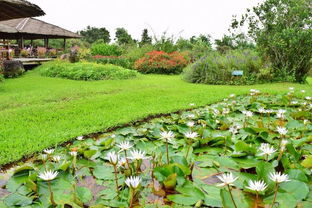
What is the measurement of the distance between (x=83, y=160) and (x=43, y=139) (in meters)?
0.71

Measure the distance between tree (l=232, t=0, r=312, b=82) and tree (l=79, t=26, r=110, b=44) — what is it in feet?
115

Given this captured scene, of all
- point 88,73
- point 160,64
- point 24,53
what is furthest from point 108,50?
point 88,73

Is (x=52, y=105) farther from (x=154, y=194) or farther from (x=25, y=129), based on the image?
(x=154, y=194)

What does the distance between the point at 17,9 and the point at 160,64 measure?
7.46 meters

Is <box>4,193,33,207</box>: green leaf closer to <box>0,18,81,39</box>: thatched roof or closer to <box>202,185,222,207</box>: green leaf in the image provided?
<box>202,185,222,207</box>: green leaf

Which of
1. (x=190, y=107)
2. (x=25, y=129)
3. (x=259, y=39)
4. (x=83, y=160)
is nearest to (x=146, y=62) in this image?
(x=259, y=39)

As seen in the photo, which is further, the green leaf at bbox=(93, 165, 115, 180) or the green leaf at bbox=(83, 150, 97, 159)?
the green leaf at bbox=(83, 150, 97, 159)

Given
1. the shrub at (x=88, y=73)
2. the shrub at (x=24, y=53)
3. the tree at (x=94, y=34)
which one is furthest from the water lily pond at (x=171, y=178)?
the tree at (x=94, y=34)

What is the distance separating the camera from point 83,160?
171 cm

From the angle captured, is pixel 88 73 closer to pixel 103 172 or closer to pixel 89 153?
pixel 89 153

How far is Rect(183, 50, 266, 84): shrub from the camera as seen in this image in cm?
760

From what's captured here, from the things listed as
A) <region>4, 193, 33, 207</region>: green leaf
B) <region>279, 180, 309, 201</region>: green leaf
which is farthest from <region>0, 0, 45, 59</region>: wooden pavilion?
<region>279, 180, 309, 201</region>: green leaf

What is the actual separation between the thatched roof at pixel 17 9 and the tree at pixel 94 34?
37347 mm

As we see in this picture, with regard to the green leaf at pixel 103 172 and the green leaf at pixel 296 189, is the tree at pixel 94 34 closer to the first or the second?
the green leaf at pixel 103 172
